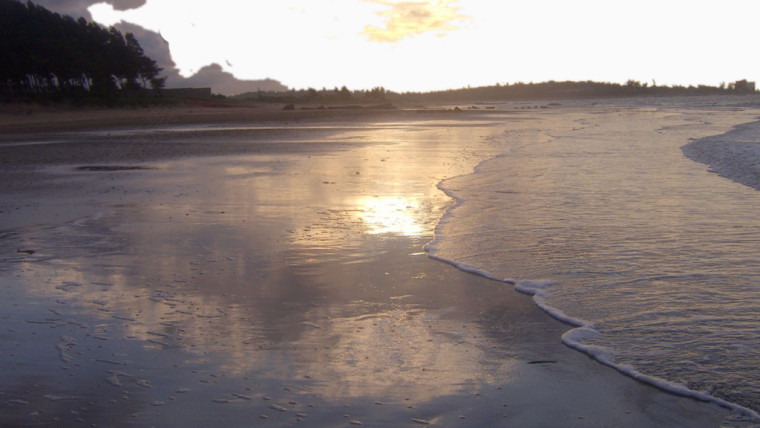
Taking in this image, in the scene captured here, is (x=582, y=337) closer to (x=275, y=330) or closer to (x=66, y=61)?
(x=275, y=330)

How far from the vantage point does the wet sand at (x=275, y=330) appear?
3.11 meters

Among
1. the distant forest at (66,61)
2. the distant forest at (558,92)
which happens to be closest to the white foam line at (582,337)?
the distant forest at (66,61)

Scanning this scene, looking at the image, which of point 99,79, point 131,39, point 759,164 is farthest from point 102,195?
point 131,39

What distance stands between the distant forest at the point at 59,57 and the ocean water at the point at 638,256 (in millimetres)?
49102

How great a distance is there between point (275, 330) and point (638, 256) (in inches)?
142

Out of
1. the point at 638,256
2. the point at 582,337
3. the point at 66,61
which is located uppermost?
the point at 66,61

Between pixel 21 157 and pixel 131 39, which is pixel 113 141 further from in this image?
pixel 131 39

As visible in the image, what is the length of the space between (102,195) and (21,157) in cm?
876

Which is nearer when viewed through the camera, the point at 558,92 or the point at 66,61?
the point at 66,61

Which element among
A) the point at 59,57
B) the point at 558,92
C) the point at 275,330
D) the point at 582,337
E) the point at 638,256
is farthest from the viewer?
the point at 558,92

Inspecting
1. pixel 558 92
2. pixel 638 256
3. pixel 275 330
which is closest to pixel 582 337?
pixel 275 330

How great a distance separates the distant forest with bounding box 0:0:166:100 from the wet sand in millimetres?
48220

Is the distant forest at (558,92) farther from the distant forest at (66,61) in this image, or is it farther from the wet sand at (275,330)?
the wet sand at (275,330)

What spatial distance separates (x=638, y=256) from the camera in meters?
5.86
